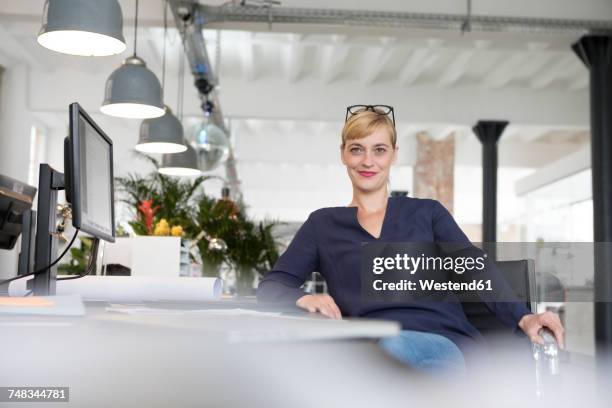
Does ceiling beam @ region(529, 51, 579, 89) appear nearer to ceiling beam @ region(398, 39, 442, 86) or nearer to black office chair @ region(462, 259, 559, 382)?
ceiling beam @ region(398, 39, 442, 86)

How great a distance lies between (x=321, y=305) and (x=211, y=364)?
494 millimetres

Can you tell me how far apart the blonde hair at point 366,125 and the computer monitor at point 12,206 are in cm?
171

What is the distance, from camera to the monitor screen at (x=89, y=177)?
186cm

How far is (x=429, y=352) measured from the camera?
1.54m

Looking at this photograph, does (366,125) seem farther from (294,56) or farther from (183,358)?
(294,56)

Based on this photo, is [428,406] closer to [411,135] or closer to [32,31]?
[32,31]

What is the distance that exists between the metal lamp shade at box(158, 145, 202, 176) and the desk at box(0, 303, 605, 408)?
5.35 meters

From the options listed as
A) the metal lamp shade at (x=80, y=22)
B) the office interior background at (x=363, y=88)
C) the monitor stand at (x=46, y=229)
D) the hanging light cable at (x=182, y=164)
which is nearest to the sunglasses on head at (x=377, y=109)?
the monitor stand at (x=46, y=229)

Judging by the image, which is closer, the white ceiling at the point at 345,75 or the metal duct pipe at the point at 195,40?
the metal duct pipe at the point at 195,40

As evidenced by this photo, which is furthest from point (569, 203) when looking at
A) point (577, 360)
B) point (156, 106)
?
point (577, 360)

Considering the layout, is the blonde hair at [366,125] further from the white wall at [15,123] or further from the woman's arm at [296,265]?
the white wall at [15,123]

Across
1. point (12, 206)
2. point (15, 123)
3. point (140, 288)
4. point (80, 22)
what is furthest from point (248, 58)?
point (140, 288)

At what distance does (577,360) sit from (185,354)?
1659 mm

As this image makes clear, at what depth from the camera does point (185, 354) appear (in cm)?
114
